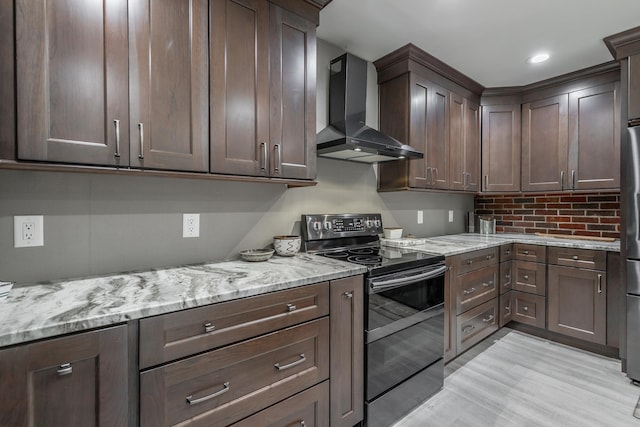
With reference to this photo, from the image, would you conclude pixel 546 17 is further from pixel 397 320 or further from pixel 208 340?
pixel 208 340

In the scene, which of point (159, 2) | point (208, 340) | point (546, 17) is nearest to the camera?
point (208, 340)

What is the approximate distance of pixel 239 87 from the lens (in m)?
1.53

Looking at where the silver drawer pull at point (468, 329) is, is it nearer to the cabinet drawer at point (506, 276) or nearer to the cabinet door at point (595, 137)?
the cabinet drawer at point (506, 276)

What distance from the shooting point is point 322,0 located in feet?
5.82

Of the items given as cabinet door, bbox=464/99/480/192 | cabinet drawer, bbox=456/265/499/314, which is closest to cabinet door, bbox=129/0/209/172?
cabinet drawer, bbox=456/265/499/314

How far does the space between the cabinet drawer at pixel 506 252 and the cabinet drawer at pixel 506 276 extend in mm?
41

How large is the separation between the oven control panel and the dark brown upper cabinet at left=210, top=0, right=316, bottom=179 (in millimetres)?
465

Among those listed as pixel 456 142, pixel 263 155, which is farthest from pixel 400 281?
pixel 456 142

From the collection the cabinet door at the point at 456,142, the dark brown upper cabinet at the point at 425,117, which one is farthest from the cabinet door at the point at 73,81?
the cabinet door at the point at 456,142

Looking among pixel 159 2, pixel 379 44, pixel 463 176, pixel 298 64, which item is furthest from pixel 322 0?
pixel 463 176

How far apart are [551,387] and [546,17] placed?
2.52m

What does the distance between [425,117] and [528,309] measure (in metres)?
2.06

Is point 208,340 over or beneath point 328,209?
beneath

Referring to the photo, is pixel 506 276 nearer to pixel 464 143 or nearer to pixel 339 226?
pixel 464 143
